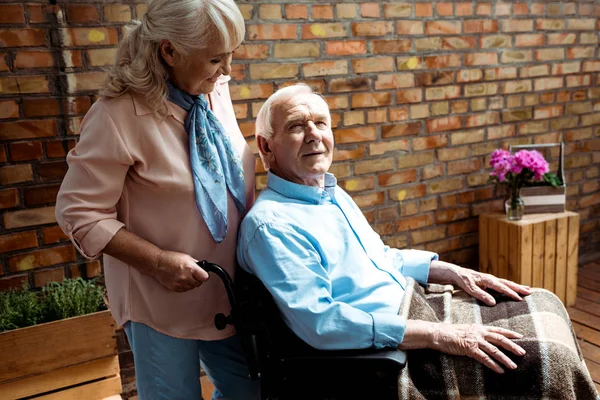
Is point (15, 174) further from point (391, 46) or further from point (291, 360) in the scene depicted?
point (391, 46)

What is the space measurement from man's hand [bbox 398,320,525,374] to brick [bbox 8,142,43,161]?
5.16ft

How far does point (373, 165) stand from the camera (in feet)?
10.2

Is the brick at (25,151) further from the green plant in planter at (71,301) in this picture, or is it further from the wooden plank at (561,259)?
the wooden plank at (561,259)

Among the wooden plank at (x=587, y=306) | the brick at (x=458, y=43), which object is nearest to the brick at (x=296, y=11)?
the brick at (x=458, y=43)

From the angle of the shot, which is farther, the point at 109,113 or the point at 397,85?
the point at 397,85

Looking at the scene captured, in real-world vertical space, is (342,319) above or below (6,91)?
below

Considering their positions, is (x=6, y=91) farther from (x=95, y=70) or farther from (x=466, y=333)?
(x=466, y=333)

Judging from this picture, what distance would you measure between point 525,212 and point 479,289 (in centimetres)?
177

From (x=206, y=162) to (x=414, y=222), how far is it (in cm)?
198

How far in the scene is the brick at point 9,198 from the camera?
2.23 meters

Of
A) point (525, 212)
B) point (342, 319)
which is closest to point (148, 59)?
point (342, 319)

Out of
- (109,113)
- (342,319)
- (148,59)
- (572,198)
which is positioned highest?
(148,59)

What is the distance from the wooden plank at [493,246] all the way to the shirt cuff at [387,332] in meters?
2.04

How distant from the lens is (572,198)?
3.97 metres
